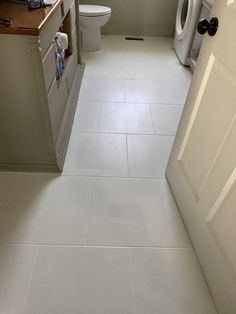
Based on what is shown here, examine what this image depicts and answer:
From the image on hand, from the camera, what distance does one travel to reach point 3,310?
0.98 meters

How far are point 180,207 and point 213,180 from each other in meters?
0.41

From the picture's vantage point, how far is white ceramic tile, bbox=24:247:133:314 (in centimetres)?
101

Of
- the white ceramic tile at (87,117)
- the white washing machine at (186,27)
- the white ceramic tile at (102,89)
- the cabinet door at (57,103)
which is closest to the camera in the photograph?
the cabinet door at (57,103)

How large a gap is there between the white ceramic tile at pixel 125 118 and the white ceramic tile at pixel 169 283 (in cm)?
100

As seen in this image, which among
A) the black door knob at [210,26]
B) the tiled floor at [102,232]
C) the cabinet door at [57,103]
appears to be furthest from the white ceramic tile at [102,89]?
the black door knob at [210,26]

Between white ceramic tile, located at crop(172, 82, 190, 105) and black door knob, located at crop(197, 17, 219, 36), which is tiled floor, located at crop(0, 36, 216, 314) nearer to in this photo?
white ceramic tile, located at crop(172, 82, 190, 105)

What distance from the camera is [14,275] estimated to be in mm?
1087

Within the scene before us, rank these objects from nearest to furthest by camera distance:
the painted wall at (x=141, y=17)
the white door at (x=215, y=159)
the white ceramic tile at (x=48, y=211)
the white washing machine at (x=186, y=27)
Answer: the white door at (x=215, y=159) < the white ceramic tile at (x=48, y=211) < the white washing machine at (x=186, y=27) < the painted wall at (x=141, y=17)

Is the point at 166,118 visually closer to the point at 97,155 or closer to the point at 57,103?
the point at 97,155

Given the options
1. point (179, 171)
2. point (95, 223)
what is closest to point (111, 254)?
point (95, 223)

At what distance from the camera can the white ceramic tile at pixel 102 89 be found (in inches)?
89.4

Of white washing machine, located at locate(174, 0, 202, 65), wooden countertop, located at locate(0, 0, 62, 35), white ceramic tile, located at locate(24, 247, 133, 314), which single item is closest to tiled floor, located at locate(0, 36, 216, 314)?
white ceramic tile, located at locate(24, 247, 133, 314)

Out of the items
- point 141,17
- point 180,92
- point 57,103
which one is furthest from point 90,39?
point 57,103

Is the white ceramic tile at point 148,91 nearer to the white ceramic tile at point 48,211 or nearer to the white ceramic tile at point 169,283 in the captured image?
the white ceramic tile at point 48,211
